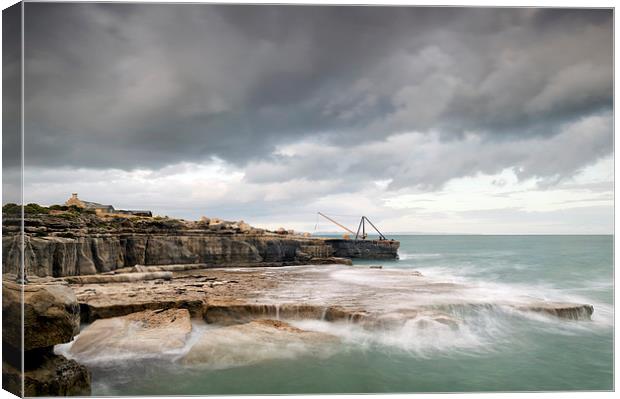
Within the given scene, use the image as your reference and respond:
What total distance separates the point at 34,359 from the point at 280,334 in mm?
2517

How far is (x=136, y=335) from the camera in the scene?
4.69 meters

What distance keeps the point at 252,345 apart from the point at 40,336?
6.78 feet

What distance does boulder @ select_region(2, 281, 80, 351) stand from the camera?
3.20 meters

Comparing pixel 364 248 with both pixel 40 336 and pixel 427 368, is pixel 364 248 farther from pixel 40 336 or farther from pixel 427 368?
pixel 40 336

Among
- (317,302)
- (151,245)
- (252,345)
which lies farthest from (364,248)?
(252,345)

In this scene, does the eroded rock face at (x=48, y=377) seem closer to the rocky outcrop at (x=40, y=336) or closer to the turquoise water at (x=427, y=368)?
the rocky outcrop at (x=40, y=336)

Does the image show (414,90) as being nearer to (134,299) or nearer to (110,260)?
(134,299)

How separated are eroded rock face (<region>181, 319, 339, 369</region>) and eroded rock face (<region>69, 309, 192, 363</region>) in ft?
1.24

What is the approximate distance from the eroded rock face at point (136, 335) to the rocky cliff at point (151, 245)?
1442 mm

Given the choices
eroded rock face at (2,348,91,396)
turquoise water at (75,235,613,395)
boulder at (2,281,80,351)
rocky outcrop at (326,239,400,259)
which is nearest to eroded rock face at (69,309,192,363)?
turquoise water at (75,235,613,395)

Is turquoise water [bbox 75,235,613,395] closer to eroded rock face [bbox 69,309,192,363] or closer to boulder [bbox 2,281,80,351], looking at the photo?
eroded rock face [bbox 69,309,192,363]

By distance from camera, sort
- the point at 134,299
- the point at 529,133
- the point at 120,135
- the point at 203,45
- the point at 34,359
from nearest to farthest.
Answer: the point at 34,359
the point at 203,45
the point at 529,133
the point at 120,135
the point at 134,299

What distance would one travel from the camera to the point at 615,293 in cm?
402

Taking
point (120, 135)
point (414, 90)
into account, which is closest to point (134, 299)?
point (120, 135)
